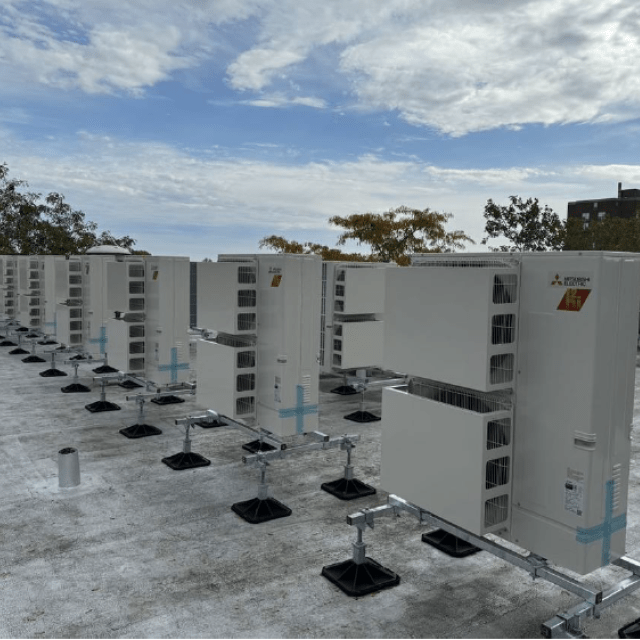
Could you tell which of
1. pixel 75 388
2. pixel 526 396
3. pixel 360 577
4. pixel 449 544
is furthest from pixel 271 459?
Result: pixel 75 388

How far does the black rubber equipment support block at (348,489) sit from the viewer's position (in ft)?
27.5

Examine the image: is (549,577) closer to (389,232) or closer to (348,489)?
(348,489)

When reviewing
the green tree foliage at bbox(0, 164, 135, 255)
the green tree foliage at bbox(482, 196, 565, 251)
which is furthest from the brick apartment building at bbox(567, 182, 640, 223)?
the green tree foliage at bbox(0, 164, 135, 255)

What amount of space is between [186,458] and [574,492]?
6.43m

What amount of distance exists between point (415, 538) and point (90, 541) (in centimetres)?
364

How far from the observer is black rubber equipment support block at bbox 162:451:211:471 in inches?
374

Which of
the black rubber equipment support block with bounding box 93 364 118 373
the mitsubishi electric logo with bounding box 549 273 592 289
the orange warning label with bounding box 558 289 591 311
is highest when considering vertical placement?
the mitsubishi electric logo with bounding box 549 273 592 289

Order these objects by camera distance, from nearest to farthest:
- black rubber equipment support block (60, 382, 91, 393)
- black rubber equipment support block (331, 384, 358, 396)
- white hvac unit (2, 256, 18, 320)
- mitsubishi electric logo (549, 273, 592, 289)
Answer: mitsubishi electric logo (549, 273, 592, 289) < black rubber equipment support block (60, 382, 91, 393) < black rubber equipment support block (331, 384, 358, 396) < white hvac unit (2, 256, 18, 320)

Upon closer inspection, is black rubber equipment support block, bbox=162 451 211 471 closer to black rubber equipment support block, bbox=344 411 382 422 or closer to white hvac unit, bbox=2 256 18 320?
black rubber equipment support block, bbox=344 411 382 422

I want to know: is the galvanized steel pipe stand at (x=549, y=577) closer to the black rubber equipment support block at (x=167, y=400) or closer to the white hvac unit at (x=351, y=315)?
the white hvac unit at (x=351, y=315)

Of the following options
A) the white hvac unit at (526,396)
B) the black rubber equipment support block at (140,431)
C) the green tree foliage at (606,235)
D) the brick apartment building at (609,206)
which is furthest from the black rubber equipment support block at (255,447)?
the brick apartment building at (609,206)

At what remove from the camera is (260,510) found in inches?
303

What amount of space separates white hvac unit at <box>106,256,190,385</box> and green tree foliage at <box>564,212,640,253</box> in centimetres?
2746

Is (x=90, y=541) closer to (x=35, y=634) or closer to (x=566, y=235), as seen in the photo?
(x=35, y=634)
